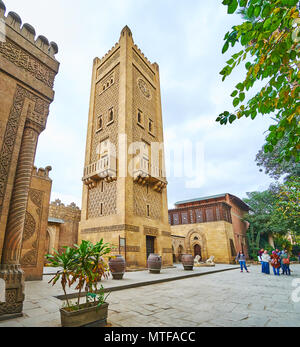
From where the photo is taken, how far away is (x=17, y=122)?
4582 millimetres

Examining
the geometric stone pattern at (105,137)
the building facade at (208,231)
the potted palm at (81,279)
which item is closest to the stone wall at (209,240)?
the building facade at (208,231)

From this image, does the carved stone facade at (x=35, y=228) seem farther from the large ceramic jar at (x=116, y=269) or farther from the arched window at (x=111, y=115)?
the arched window at (x=111, y=115)

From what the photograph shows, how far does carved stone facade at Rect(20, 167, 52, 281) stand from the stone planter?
5.37 metres

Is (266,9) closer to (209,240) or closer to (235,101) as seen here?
(235,101)

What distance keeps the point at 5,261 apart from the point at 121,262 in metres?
4.79

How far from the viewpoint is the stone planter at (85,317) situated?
2.83 m

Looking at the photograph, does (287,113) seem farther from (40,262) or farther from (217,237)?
(217,237)

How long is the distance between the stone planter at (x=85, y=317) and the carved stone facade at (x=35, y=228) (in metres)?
5.37

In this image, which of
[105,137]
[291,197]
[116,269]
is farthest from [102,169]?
[291,197]

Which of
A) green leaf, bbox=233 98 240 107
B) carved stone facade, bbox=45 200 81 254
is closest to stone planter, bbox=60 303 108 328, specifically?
green leaf, bbox=233 98 240 107

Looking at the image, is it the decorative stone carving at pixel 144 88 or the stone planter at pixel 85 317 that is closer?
the stone planter at pixel 85 317

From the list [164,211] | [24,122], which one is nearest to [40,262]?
[24,122]
